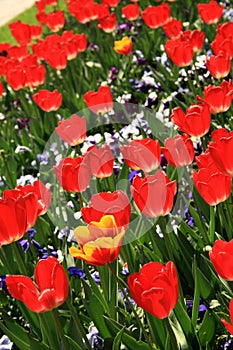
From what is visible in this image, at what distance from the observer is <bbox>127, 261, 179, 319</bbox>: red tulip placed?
1.73m

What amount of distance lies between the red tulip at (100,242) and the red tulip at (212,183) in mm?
374

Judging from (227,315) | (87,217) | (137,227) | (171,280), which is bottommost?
(227,315)

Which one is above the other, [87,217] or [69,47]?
[69,47]

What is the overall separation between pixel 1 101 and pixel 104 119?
4.05 feet

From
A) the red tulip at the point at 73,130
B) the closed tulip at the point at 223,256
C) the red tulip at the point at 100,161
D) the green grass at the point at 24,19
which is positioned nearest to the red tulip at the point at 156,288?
the closed tulip at the point at 223,256

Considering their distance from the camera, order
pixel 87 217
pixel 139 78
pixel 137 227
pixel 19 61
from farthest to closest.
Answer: pixel 139 78 < pixel 19 61 < pixel 137 227 < pixel 87 217

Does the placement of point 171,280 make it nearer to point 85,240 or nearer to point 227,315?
point 85,240

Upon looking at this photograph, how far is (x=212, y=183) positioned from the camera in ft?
7.30

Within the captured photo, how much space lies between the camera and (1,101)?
545 centimetres

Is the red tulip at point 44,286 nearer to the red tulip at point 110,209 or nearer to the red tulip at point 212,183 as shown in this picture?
the red tulip at point 110,209

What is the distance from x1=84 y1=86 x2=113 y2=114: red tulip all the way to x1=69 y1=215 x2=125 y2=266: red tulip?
150 centimetres

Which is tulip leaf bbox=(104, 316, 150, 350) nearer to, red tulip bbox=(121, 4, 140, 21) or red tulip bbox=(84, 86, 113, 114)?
red tulip bbox=(84, 86, 113, 114)

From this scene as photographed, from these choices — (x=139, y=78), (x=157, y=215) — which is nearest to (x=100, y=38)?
(x=139, y=78)

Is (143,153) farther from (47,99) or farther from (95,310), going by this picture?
(47,99)
